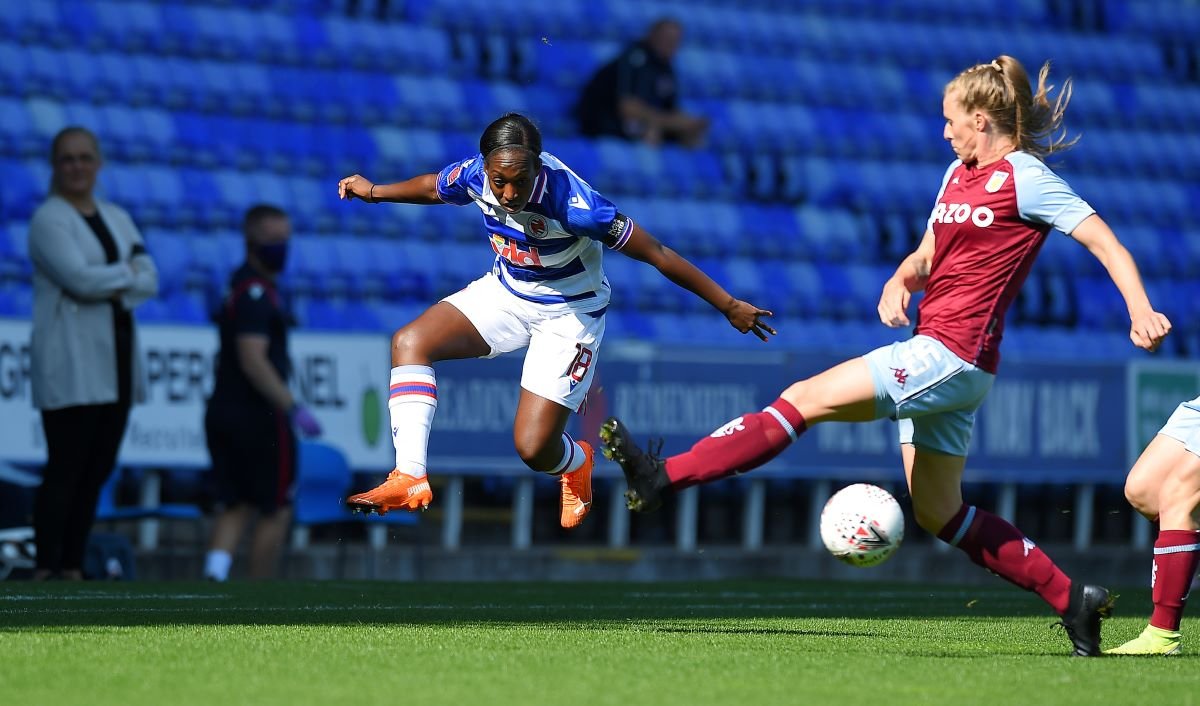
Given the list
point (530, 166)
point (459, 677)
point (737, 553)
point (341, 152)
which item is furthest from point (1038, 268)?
point (459, 677)

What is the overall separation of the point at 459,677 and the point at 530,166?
2.26 meters

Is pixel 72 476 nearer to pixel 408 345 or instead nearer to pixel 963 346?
pixel 408 345

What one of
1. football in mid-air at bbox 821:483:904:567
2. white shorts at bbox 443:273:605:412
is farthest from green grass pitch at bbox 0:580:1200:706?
white shorts at bbox 443:273:605:412

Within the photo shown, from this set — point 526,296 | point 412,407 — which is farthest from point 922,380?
point 412,407

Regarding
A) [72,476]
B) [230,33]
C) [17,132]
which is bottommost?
[72,476]

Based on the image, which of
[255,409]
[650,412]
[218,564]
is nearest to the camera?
[218,564]

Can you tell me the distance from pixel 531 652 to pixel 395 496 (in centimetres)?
122

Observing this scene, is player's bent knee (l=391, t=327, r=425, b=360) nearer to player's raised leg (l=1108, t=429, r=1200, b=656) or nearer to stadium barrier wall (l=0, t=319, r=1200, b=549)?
player's raised leg (l=1108, t=429, r=1200, b=656)

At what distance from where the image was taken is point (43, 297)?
9.76m

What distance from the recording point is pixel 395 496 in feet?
22.1

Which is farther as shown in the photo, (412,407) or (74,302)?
(74,302)

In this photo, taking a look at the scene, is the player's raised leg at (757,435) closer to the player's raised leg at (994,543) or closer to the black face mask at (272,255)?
the player's raised leg at (994,543)

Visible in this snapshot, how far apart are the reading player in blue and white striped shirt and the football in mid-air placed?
0.69m

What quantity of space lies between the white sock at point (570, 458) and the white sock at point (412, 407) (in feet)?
2.52
